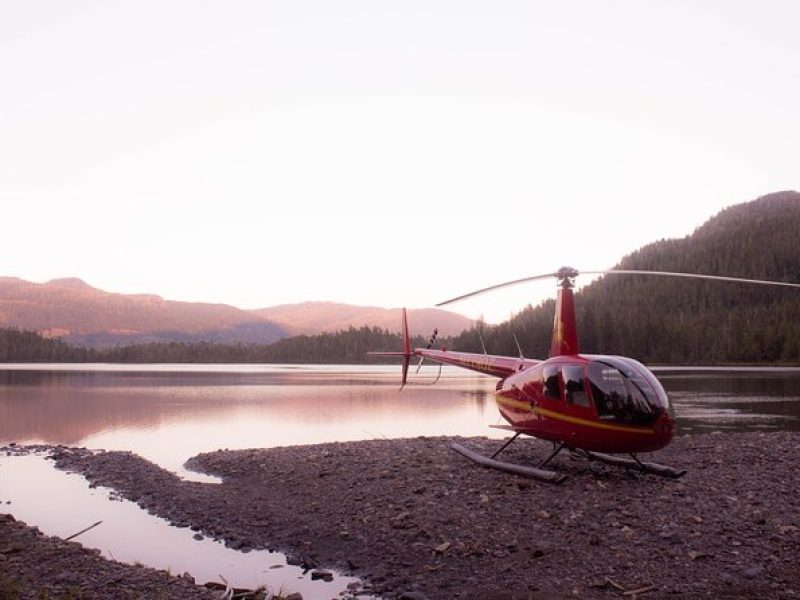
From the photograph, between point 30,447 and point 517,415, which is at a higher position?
point 517,415

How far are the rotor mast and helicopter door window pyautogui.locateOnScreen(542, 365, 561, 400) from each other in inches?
25.8

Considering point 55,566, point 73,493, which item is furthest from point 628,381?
point 73,493

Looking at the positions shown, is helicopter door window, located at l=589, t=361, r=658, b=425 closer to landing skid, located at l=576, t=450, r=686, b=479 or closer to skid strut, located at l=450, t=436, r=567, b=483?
skid strut, located at l=450, t=436, r=567, b=483

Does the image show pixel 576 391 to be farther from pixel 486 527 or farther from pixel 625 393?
pixel 486 527

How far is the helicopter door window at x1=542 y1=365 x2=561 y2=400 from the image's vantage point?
49.5 ft

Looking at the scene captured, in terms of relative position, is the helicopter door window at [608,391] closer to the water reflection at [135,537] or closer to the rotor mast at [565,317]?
the rotor mast at [565,317]

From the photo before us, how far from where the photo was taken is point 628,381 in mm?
13891

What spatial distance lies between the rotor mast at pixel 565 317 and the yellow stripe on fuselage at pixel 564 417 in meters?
1.47

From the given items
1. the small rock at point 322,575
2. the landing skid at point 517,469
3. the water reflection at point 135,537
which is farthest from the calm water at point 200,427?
the landing skid at point 517,469

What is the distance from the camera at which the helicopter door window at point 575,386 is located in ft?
47.2

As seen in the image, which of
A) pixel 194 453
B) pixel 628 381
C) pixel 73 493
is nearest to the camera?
pixel 628 381

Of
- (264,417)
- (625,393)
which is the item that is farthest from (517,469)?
(264,417)

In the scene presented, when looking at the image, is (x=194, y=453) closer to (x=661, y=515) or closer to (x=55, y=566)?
(x=55, y=566)

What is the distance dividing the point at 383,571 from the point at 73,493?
40.1ft
